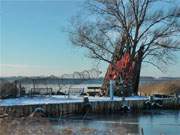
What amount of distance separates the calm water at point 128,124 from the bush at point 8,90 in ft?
19.8

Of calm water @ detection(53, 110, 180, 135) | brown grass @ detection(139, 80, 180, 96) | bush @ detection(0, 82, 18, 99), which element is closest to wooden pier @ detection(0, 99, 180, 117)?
calm water @ detection(53, 110, 180, 135)

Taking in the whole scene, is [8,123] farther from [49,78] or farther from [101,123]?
[49,78]

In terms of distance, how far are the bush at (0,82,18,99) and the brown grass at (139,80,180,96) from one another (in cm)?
1622

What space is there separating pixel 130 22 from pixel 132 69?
3.88 meters

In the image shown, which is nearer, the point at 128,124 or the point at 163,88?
the point at 128,124

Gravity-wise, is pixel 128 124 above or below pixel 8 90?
below

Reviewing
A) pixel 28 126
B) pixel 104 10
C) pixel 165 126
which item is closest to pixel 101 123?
pixel 165 126

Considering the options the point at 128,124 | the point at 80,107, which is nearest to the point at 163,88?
the point at 80,107

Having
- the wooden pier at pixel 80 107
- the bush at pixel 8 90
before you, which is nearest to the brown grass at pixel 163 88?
the wooden pier at pixel 80 107

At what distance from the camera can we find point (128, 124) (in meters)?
29.5

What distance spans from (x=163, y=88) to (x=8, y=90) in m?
19.9

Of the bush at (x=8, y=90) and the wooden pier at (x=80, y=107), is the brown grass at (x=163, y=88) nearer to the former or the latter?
the wooden pier at (x=80, y=107)

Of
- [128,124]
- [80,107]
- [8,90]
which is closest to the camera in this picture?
[128,124]

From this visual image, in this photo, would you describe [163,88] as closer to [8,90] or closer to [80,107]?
[80,107]
